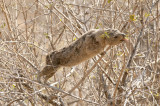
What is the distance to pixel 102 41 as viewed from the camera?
3260mm

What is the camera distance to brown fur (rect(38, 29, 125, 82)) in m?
3.09

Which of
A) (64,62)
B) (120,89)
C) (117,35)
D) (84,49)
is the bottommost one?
(120,89)

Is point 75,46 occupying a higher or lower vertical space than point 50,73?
higher

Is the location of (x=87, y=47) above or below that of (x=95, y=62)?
above

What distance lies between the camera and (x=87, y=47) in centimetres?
333

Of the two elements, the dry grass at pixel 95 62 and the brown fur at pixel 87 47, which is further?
the dry grass at pixel 95 62

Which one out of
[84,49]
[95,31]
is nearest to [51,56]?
[84,49]

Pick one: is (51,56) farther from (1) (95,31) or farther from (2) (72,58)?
(1) (95,31)

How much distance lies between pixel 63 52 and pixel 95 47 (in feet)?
2.19

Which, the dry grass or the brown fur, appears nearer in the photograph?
the brown fur

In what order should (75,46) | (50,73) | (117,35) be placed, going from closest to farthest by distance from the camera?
(117,35)
(75,46)
(50,73)

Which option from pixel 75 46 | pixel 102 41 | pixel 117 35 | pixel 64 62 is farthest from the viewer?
pixel 64 62

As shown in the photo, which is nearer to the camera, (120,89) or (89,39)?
(89,39)

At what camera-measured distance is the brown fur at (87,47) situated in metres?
3.09
